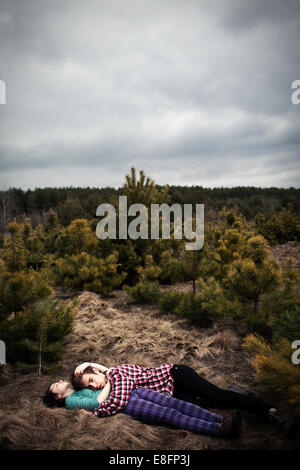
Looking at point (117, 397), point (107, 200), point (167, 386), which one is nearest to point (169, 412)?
point (167, 386)

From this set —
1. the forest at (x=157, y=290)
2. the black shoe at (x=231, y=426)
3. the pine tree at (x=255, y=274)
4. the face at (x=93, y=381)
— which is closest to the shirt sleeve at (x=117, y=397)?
the face at (x=93, y=381)

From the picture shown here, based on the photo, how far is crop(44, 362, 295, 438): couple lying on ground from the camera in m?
2.20

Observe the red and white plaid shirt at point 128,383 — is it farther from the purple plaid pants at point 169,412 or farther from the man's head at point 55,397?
the man's head at point 55,397

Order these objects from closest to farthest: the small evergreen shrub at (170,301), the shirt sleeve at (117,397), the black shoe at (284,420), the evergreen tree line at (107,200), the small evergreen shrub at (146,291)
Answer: the black shoe at (284,420)
the shirt sleeve at (117,397)
the small evergreen shrub at (170,301)
the small evergreen shrub at (146,291)
the evergreen tree line at (107,200)

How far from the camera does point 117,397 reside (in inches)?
96.6

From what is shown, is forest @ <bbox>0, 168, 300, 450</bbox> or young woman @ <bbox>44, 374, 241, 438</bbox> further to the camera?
forest @ <bbox>0, 168, 300, 450</bbox>

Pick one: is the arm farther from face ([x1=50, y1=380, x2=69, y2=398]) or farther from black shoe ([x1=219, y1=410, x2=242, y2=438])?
black shoe ([x1=219, y1=410, x2=242, y2=438])

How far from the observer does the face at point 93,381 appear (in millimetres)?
2571

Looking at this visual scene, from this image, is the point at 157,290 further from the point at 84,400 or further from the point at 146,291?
the point at 84,400

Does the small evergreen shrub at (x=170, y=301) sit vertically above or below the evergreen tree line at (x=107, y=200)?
below

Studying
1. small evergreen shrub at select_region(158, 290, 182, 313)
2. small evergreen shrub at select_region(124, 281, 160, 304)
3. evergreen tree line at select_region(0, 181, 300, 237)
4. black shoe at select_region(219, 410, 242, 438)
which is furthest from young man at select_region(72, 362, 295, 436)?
evergreen tree line at select_region(0, 181, 300, 237)
